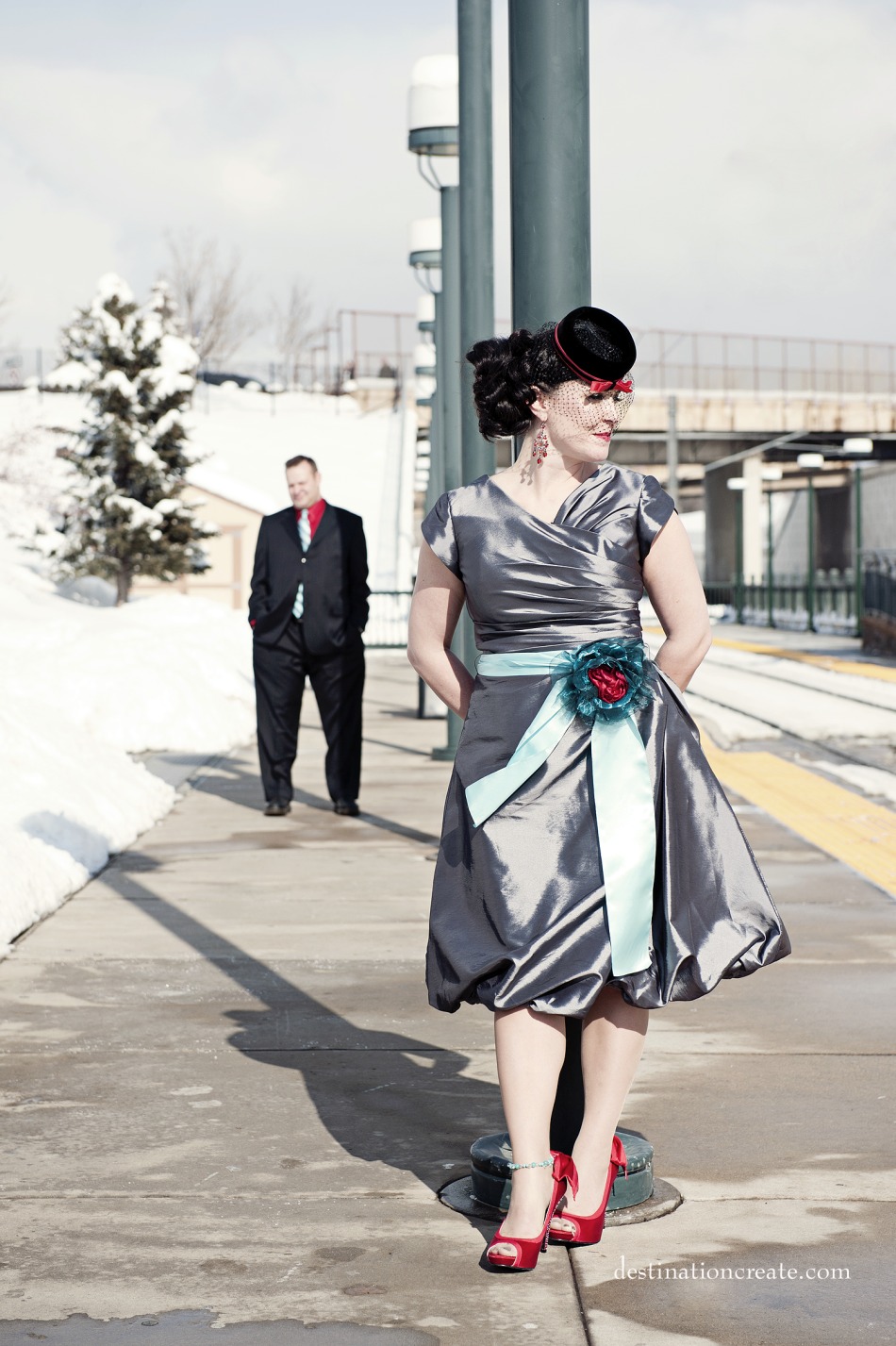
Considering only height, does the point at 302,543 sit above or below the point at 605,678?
above

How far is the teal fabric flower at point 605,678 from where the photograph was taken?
11.6 ft

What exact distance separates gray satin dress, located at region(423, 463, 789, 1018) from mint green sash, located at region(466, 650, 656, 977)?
0.9 inches

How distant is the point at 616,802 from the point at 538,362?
0.90 metres

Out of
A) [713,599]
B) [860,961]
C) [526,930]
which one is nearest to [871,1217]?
[526,930]

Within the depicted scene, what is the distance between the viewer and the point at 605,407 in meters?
3.68

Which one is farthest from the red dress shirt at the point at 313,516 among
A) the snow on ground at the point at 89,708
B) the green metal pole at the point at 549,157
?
the green metal pole at the point at 549,157

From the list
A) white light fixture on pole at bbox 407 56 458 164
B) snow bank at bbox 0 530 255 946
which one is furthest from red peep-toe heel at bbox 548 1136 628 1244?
white light fixture on pole at bbox 407 56 458 164

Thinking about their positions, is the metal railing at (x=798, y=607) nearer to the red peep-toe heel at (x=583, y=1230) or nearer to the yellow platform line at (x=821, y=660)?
the yellow platform line at (x=821, y=660)

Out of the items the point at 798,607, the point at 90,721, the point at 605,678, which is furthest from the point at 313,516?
the point at 798,607

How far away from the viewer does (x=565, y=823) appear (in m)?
3.53

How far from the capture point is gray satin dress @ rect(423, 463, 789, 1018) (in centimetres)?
349

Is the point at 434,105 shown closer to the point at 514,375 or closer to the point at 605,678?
the point at 514,375

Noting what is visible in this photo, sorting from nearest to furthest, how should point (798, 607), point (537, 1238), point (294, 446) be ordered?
1. point (537, 1238)
2. point (798, 607)
3. point (294, 446)

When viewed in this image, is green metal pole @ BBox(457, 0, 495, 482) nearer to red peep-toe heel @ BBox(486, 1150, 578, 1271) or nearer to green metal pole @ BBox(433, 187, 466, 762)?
green metal pole @ BBox(433, 187, 466, 762)
